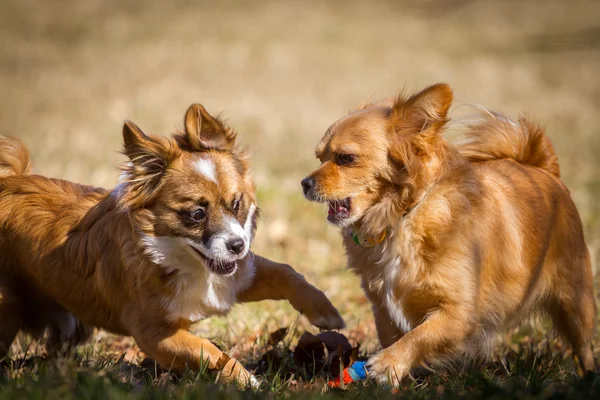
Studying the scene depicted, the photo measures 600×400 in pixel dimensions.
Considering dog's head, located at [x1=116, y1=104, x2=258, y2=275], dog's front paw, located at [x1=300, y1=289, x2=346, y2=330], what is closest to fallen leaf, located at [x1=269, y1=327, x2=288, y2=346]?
dog's front paw, located at [x1=300, y1=289, x2=346, y2=330]

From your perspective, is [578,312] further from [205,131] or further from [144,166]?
[144,166]

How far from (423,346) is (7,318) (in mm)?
2310

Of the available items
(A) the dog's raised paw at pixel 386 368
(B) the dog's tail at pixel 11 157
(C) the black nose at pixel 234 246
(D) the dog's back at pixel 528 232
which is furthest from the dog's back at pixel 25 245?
(D) the dog's back at pixel 528 232

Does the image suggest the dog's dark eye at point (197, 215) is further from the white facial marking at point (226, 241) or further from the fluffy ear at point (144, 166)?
the fluffy ear at point (144, 166)

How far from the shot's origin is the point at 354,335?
16.9ft

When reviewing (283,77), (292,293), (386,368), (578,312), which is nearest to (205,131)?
(292,293)

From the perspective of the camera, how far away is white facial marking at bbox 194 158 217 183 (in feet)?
12.9

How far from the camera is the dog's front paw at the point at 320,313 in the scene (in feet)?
13.0

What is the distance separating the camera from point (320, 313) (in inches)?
157

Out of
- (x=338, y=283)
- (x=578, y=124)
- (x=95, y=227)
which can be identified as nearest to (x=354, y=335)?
(x=338, y=283)

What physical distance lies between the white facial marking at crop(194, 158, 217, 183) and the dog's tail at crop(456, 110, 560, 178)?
1.64 metres

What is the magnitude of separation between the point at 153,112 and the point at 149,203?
28.2 ft

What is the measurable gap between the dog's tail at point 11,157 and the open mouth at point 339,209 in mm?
2021

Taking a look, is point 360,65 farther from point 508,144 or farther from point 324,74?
point 508,144
